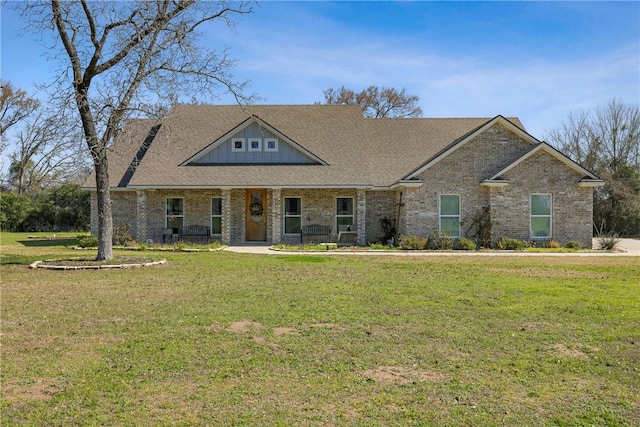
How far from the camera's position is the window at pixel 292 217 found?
79.3 ft

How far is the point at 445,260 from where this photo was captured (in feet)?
54.9

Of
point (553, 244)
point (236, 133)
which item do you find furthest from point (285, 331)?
point (236, 133)

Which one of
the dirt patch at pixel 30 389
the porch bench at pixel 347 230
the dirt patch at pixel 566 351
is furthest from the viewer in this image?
the porch bench at pixel 347 230

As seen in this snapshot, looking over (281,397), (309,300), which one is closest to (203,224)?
(309,300)

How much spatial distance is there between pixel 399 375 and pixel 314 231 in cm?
1835

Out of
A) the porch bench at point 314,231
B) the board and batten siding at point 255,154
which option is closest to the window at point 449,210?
the porch bench at point 314,231

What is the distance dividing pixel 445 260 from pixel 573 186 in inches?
368

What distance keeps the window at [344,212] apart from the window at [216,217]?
18.8 ft

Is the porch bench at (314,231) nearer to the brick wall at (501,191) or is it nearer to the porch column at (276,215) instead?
the porch column at (276,215)

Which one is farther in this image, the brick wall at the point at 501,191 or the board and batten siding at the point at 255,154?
the board and batten siding at the point at 255,154

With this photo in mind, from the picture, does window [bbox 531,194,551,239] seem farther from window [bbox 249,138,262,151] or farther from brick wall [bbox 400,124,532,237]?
window [bbox 249,138,262,151]

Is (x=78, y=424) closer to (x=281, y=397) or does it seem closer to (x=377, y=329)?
(x=281, y=397)

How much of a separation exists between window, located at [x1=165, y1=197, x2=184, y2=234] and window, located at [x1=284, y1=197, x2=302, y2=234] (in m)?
5.02

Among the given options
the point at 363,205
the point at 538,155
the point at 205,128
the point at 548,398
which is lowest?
the point at 548,398
